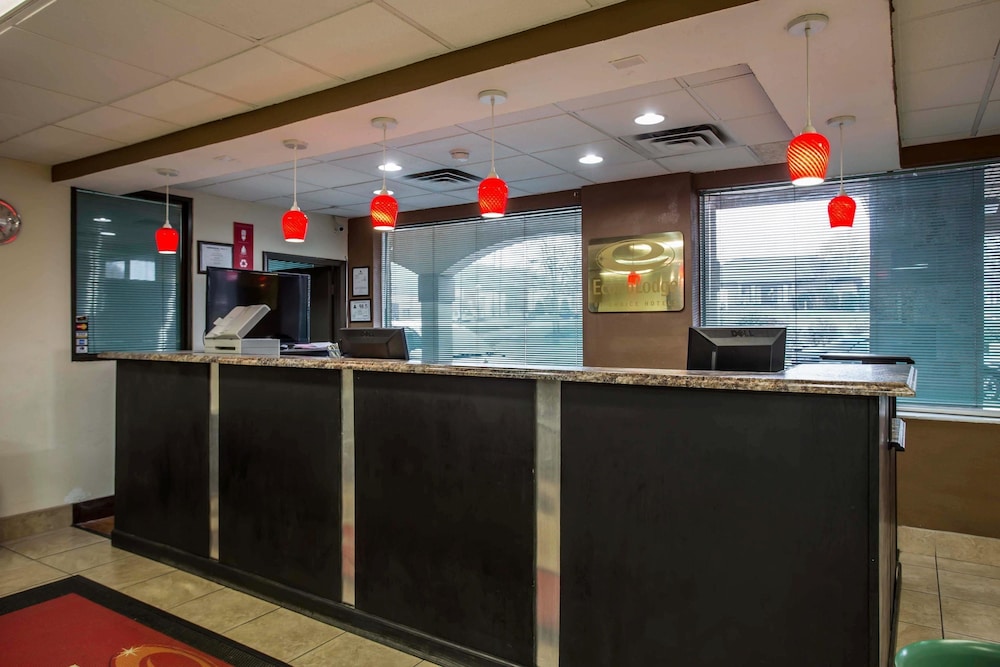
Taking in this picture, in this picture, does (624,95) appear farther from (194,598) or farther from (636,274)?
(194,598)

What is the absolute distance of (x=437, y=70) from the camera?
3.11m

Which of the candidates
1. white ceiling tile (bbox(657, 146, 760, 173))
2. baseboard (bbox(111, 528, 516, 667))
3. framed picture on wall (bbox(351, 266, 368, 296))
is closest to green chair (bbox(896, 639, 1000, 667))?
baseboard (bbox(111, 528, 516, 667))

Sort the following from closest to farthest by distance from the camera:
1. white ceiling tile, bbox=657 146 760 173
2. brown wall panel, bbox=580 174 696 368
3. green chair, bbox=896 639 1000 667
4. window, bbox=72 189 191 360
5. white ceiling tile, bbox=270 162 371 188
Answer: green chair, bbox=896 639 1000 667, white ceiling tile, bbox=657 146 760 173, window, bbox=72 189 191 360, white ceiling tile, bbox=270 162 371 188, brown wall panel, bbox=580 174 696 368

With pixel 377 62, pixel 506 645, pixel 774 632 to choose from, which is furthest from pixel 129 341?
pixel 774 632

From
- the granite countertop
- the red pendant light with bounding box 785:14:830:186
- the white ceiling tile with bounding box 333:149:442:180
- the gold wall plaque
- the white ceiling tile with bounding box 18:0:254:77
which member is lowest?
the granite countertop

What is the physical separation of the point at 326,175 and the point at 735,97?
138 inches

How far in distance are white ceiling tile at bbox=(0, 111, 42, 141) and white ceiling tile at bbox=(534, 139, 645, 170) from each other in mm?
3419

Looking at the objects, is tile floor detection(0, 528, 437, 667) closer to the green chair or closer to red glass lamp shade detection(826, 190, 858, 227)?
the green chair

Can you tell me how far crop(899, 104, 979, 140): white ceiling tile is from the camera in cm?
→ 395

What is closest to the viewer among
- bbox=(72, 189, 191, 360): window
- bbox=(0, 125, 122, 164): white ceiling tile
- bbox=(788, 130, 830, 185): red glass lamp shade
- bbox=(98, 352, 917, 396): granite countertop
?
bbox=(98, 352, 917, 396): granite countertop

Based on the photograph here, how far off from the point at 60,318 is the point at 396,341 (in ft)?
10.4

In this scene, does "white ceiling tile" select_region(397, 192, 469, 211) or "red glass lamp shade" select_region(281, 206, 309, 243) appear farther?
"white ceiling tile" select_region(397, 192, 469, 211)

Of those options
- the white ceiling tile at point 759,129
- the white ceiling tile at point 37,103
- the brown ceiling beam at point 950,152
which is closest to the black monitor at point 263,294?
the white ceiling tile at point 37,103

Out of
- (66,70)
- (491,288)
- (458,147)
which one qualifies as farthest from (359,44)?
(491,288)
